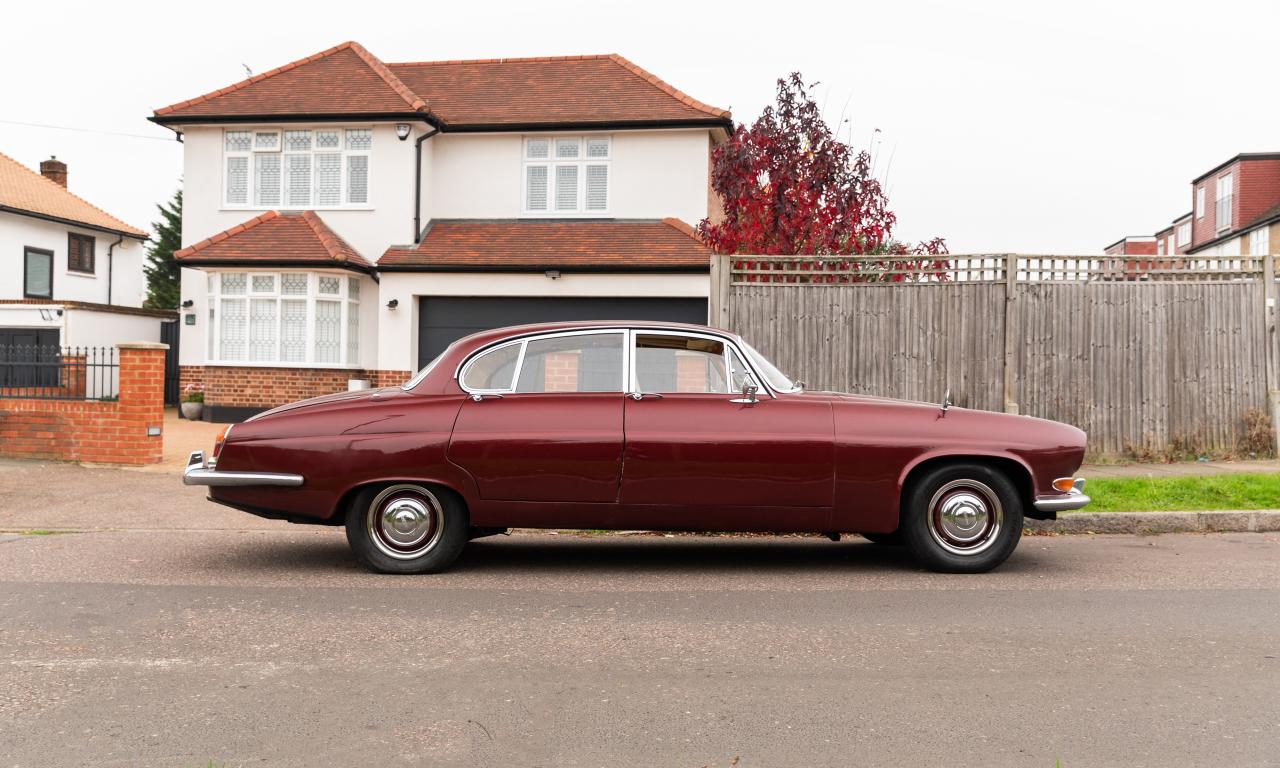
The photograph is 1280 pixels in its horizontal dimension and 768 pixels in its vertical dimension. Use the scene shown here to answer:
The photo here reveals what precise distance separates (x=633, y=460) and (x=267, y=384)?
15072mm

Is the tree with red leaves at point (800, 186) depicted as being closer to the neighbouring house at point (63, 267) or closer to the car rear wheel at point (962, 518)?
the car rear wheel at point (962, 518)

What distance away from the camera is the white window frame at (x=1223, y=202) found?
4578 cm

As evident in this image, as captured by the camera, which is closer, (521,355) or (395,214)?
(521,355)

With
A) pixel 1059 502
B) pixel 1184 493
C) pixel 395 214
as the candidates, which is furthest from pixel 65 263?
pixel 1059 502

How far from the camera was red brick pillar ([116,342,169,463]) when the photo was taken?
1199 centimetres

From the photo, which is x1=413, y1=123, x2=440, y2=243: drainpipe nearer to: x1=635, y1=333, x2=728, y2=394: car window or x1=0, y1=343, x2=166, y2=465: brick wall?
x1=0, y1=343, x2=166, y2=465: brick wall

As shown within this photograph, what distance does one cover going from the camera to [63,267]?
32.9 m

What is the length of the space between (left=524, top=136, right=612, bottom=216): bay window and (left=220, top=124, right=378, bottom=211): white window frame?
305 cm

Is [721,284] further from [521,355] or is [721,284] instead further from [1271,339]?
[1271,339]

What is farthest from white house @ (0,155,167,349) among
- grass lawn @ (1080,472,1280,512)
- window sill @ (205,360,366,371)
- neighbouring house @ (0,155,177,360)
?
grass lawn @ (1080,472,1280,512)

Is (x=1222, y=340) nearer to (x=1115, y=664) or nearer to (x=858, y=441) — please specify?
(x=858, y=441)

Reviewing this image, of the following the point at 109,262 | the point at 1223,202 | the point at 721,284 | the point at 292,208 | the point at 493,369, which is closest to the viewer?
the point at 493,369

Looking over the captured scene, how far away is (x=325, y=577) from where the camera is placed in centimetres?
673

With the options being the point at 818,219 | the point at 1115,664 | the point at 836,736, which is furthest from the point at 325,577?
the point at 818,219
